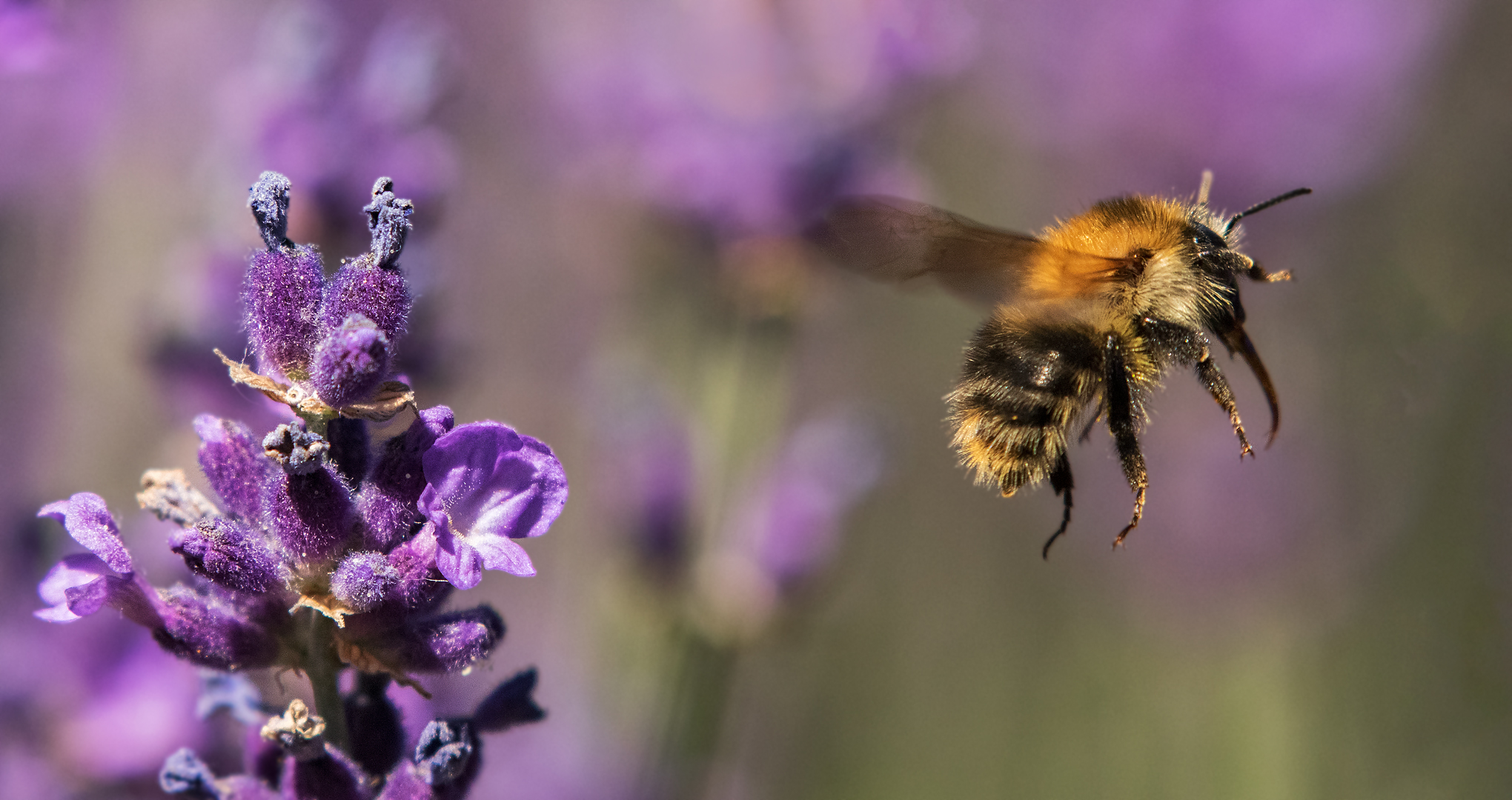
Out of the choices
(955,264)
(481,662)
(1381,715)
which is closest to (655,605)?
(955,264)

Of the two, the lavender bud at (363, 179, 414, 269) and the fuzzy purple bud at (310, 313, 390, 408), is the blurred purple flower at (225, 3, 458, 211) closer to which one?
the lavender bud at (363, 179, 414, 269)

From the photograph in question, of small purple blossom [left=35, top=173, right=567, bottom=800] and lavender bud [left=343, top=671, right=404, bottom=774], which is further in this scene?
lavender bud [left=343, top=671, right=404, bottom=774]

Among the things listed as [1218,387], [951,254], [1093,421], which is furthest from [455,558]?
[1218,387]

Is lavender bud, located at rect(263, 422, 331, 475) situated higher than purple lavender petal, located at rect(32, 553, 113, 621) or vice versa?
lavender bud, located at rect(263, 422, 331, 475)

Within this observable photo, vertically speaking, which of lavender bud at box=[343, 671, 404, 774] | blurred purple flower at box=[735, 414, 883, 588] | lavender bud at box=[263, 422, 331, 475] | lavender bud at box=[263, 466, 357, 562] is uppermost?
blurred purple flower at box=[735, 414, 883, 588]

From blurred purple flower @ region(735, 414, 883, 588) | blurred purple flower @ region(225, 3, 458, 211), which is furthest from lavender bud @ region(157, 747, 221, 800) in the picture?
blurred purple flower @ region(735, 414, 883, 588)

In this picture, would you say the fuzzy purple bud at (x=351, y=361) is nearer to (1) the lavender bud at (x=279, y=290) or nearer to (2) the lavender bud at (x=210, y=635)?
(1) the lavender bud at (x=279, y=290)

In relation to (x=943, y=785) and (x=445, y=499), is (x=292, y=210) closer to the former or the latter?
(x=445, y=499)
